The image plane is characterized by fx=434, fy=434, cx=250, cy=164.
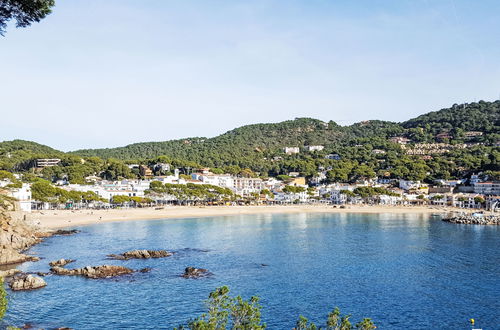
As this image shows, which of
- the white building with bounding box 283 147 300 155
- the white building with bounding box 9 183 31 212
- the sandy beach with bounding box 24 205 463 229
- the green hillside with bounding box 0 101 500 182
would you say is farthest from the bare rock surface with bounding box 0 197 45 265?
the white building with bounding box 283 147 300 155

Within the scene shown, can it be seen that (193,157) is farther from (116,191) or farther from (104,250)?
(104,250)

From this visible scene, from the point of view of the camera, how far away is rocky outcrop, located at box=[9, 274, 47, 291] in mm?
24139

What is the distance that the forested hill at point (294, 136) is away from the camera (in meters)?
147

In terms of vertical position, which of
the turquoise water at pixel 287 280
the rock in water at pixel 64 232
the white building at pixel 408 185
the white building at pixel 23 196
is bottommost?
the turquoise water at pixel 287 280

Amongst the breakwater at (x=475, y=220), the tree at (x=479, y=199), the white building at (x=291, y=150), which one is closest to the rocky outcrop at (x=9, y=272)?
the breakwater at (x=475, y=220)

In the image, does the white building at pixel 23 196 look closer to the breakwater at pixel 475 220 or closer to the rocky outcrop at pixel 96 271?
the rocky outcrop at pixel 96 271

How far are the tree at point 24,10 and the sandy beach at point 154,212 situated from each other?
4437cm

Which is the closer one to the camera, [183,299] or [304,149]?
[183,299]

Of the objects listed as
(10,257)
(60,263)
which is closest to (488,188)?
(60,263)

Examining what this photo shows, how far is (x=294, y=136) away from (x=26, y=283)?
6495 inches

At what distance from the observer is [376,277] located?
28766 millimetres

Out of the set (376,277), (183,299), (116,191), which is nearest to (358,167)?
(116,191)

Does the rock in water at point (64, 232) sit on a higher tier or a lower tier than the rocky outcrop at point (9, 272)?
higher

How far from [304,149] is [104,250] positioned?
434 ft
